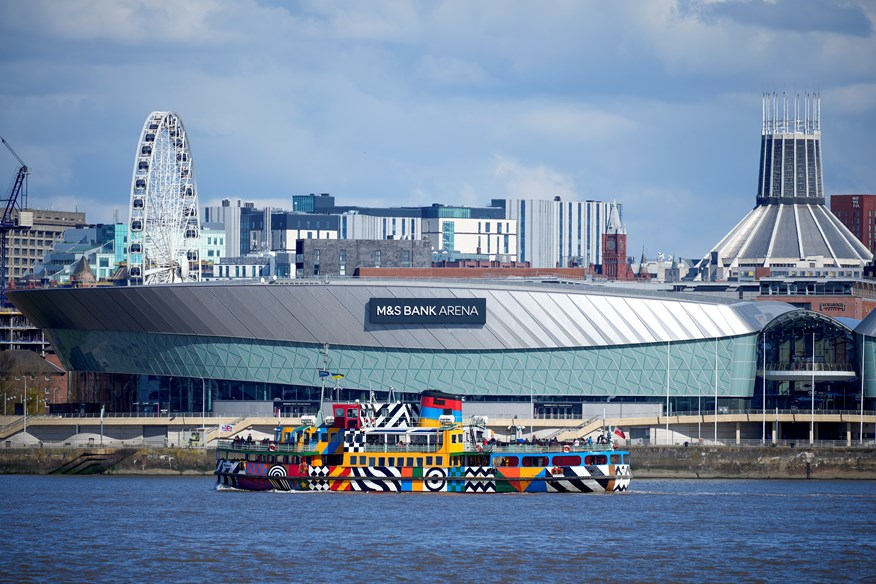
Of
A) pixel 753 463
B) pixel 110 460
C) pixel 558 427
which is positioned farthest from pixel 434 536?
pixel 558 427

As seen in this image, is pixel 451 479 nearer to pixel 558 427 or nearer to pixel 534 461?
pixel 534 461

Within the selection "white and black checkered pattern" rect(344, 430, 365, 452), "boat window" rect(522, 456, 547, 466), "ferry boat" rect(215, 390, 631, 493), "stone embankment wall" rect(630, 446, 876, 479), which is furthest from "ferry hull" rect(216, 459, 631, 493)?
"stone embankment wall" rect(630, 446, 876, 479)

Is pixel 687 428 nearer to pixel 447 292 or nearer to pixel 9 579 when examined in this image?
pixel 447 292

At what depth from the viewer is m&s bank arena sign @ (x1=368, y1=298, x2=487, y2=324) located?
141250mm

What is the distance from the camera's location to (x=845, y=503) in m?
94.2

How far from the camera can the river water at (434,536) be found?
225 ft

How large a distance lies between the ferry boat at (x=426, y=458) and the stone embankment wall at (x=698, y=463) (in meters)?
19.4

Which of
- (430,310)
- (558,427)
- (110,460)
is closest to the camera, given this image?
(110,460)

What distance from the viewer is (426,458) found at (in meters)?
95.7

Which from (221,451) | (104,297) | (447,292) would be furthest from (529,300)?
(221,451)

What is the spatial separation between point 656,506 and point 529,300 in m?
51.9

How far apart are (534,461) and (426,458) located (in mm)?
5664

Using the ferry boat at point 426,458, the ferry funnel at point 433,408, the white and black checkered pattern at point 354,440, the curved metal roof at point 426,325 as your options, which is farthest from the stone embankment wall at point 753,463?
the curved metal roof at point 426,325

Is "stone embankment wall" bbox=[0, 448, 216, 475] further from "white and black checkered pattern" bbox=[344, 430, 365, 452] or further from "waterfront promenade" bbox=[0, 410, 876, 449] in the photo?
"white and black checkered pattern" bbox=[344, 430, 365, 452]
